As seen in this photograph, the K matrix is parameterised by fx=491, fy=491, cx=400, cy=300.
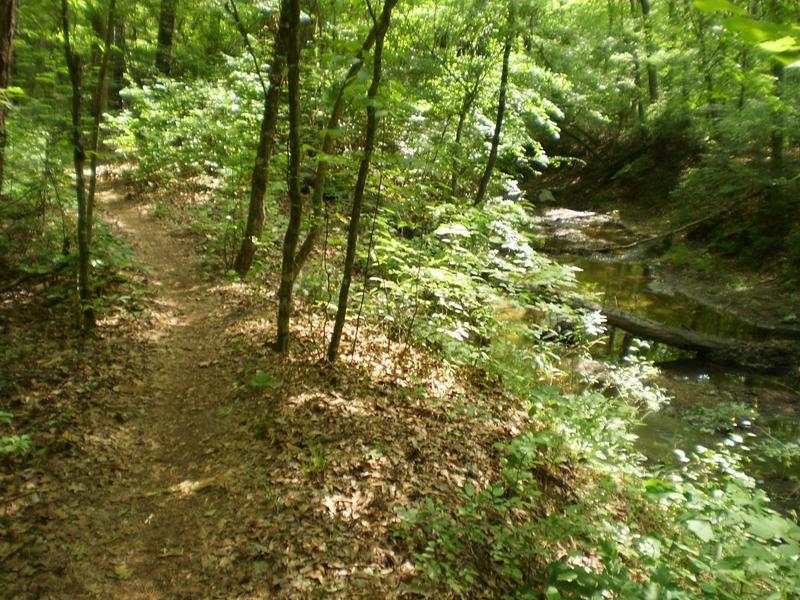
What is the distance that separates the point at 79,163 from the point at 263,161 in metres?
3.04

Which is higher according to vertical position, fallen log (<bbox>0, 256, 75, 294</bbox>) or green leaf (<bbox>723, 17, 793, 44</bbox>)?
green leaf (<bbox>723, 17, 793, 44</bbox>)

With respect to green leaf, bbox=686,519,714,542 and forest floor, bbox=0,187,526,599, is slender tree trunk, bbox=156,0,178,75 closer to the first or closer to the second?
forest floor, bbox=0,187,526,599

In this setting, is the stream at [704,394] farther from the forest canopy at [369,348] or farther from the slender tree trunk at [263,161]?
the slender tree trunk at [263,161]

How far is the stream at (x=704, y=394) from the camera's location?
765 cm

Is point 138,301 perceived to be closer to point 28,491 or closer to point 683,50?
point 28,491

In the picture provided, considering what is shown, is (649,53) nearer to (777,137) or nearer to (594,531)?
(777,137)

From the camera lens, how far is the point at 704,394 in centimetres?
984

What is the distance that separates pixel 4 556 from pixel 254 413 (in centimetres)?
242

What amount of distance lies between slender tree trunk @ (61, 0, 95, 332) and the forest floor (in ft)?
1.45

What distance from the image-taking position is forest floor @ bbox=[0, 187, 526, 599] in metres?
3.67

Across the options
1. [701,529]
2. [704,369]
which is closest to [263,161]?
[701,529]

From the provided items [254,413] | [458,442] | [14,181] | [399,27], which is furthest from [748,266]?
[14,181]

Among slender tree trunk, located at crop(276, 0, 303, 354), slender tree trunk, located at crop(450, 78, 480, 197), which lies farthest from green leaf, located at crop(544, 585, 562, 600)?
slender tree trunk, located at crop(450, 78, 480, 197)

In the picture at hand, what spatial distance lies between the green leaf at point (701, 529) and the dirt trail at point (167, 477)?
3.23 meters
